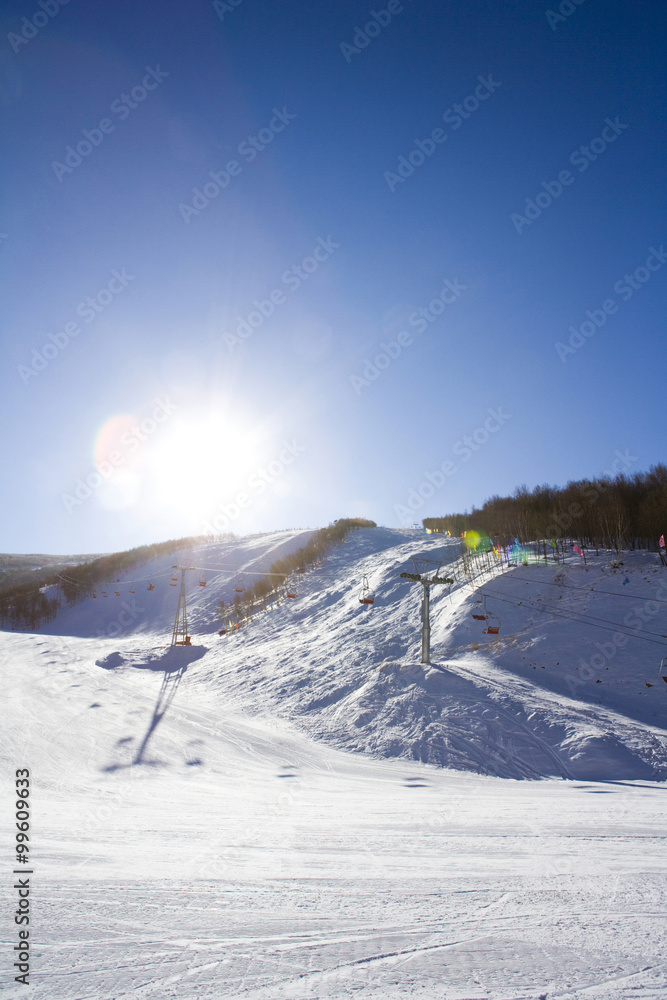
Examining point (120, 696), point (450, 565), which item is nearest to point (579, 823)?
point (120, 696)

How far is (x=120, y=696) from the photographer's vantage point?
23.1m

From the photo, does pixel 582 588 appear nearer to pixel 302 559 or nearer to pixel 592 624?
pixel 592 624

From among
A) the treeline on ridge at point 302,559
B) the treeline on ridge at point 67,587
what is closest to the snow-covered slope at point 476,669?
the treeline on ridge at point 302,559

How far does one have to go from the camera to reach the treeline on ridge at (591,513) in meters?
26.8

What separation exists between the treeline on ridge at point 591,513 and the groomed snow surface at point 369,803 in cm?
386

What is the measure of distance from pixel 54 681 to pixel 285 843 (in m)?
24.9

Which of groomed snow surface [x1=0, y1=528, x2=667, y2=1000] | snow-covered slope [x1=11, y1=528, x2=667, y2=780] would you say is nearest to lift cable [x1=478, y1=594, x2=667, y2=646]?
snow-covered slope [x1=11, y1=528, x2=667, y2=780]

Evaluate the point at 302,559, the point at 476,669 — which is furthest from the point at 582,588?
the point at 302,559

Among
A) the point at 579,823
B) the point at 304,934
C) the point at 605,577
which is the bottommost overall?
the point at 579,823

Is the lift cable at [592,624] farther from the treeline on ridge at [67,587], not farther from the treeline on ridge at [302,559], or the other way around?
the treeline on ridge at [67,587]

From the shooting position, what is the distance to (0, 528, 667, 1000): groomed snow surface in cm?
334

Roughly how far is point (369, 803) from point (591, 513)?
2567 centimetres

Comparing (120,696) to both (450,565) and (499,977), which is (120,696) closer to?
(450,565)

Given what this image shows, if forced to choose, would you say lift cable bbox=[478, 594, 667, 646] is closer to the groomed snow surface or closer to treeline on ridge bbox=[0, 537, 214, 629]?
the groomed snow surface
